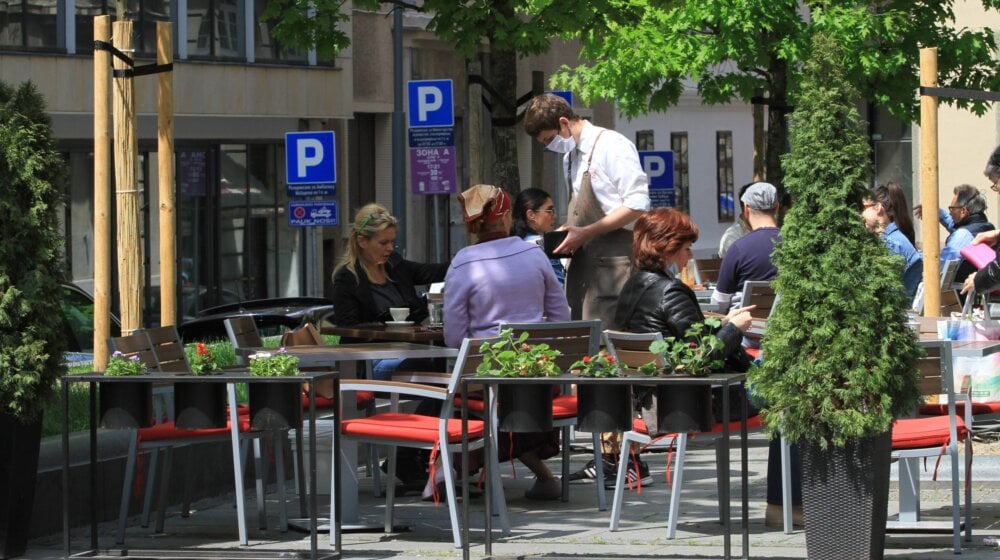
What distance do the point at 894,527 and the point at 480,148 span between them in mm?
8858

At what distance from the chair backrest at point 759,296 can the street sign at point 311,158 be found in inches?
483

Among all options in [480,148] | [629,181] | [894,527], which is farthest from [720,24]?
[894,527]

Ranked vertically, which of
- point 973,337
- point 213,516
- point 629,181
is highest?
point 629,181

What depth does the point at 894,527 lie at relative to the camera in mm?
9016

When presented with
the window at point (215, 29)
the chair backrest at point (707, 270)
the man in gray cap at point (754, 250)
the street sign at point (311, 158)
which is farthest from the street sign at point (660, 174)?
the man in gray cap at point (754, 250)

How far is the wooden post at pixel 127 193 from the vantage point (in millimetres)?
11234

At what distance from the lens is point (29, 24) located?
2811 centimetres

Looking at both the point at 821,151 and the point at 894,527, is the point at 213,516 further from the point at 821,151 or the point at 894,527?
the point at 821,151

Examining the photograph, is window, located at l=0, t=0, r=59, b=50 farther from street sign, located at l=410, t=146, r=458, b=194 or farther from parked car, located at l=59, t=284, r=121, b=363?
parked car, located at l=59, t=284, r=121, b=363

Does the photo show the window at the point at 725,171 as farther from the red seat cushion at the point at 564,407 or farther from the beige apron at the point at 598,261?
the red seat cushion at the point at 564,407

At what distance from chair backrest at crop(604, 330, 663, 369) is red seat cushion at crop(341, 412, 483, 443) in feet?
2.62

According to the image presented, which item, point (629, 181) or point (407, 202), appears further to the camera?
point (407, 202)

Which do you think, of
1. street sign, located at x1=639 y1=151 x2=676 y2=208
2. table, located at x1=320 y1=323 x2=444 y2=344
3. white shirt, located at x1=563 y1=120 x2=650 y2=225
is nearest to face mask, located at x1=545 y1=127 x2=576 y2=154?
white shirt, located at x1=563 y1=120 x2=650 y2=225

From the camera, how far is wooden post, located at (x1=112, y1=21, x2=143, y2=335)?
11.2m
